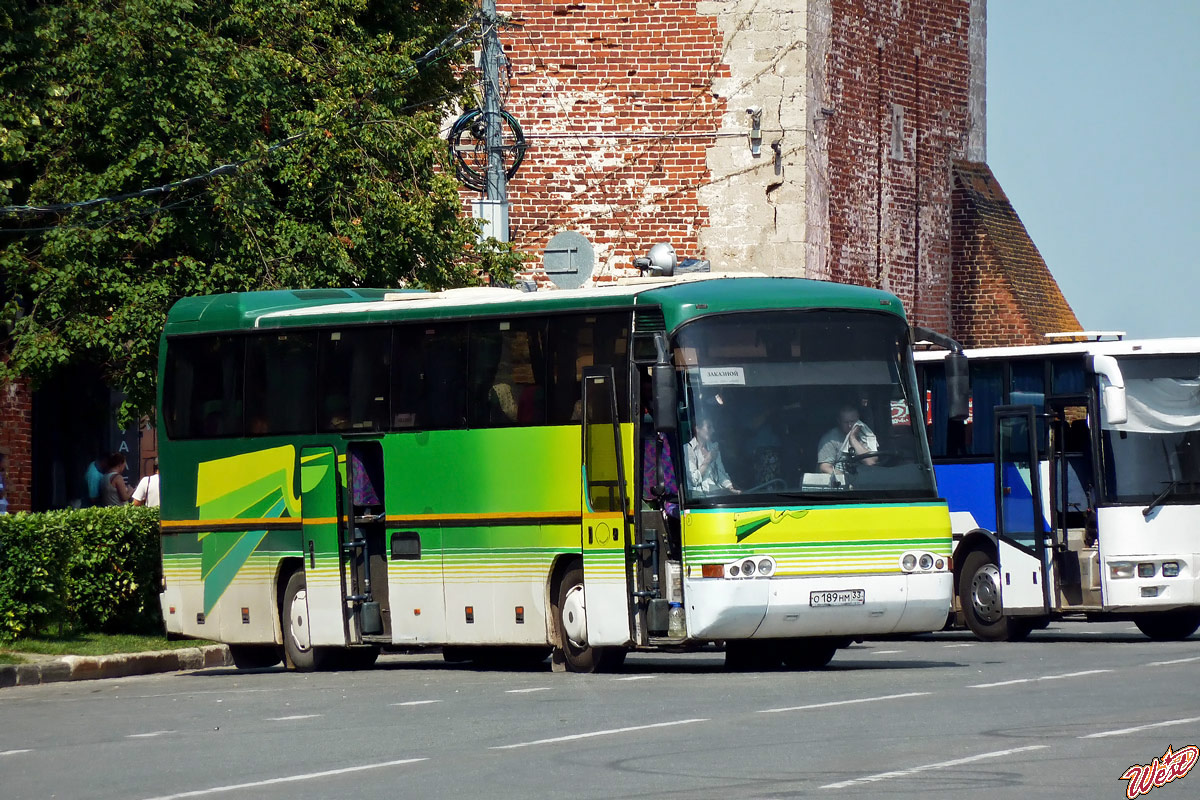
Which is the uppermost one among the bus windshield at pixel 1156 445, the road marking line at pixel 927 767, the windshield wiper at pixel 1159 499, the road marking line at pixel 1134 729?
the bus windshield at pixel 1156 445

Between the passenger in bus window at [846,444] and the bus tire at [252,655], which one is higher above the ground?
the passenger in bus window at [846,444]

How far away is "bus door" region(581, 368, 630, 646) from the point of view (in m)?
17.2

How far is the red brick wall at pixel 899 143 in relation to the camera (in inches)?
1353

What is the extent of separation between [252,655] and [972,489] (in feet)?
25.5

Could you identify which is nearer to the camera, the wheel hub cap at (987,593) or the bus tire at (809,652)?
the bus tire at (809,652)

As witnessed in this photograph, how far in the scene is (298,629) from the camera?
2017 cm

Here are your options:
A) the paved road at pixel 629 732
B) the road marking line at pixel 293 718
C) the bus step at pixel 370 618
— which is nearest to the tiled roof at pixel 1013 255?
the paved road at pixel 629 732

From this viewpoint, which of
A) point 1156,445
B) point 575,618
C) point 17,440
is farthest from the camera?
point 17,440

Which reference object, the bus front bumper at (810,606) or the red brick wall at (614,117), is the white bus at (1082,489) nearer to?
the bus front bumper at (810,606)

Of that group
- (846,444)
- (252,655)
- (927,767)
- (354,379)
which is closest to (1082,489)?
(846,444)

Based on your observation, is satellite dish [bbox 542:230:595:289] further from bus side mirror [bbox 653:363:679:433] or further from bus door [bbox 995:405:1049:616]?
bus side mirror [bbox 653:363:679:433]

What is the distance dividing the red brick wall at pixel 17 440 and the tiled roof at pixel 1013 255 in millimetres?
16628

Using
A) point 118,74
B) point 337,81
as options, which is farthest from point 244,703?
point 337,81

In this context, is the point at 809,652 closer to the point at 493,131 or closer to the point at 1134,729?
the point at 1134,729
